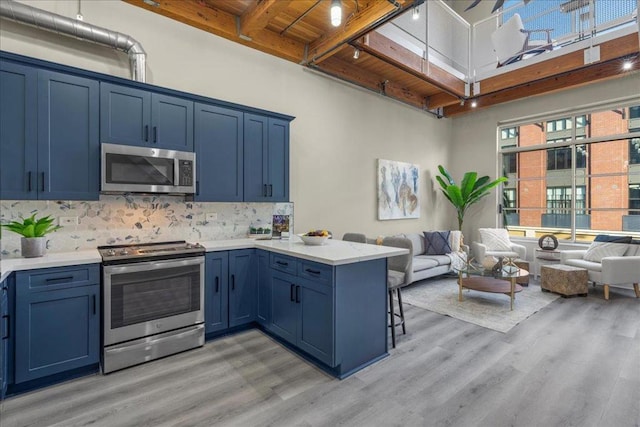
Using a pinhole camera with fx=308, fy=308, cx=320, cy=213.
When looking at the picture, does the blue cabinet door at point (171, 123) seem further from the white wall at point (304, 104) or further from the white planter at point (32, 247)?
the white planter at point (32, 247)

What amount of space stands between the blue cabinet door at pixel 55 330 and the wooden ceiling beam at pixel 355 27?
3.77 m

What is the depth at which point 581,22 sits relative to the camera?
4867 millimetres

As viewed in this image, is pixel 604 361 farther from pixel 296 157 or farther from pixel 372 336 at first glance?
pixel 296 157

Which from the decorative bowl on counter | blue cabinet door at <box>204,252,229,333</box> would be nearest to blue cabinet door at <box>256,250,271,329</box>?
blue cabinet door at <box>204,252,229,333</box>

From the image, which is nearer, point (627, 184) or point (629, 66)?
point (629, 66)

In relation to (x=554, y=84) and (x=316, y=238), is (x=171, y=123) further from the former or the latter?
(x=554, y=84)

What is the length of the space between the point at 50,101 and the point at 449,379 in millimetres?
3927

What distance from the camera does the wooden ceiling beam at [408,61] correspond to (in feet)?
13.7

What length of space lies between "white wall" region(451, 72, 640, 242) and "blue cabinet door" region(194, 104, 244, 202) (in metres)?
5.61

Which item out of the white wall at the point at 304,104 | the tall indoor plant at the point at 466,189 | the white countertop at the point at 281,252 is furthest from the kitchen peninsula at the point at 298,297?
the tall indoor plant at the point at 466,189

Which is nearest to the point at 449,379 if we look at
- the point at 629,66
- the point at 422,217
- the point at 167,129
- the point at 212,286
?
the point at 212,286

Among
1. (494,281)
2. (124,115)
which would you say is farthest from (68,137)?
(494,281)

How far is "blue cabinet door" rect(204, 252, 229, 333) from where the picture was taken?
3.08m

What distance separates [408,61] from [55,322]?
5202 mm
